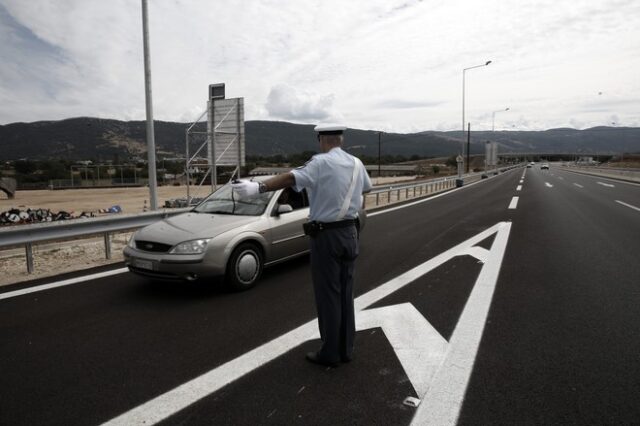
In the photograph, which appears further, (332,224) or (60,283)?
(60,283)

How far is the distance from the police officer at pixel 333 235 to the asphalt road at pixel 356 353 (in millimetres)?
278

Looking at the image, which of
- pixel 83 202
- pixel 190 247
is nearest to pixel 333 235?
pixel 190 247

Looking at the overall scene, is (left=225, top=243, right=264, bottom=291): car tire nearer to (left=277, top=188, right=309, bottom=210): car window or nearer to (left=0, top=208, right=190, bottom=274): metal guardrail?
(left=277, top=188, right=309, bottom=210): car window

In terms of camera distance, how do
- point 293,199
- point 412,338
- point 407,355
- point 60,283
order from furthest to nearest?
point 293,199, point 60,283, point 412,338, point 407,355

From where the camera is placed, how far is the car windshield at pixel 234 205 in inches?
241

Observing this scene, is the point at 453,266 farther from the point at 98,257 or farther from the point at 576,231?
the point at 98,257

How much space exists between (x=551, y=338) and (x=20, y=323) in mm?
5199

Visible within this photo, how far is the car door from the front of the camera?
20.0ft

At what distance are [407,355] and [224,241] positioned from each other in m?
2.67

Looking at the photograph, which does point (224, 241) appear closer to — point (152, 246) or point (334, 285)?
point (152, 246)

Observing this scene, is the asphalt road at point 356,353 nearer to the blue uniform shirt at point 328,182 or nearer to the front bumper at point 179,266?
the front bumper at point 179,266

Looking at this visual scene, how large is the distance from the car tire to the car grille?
776mm

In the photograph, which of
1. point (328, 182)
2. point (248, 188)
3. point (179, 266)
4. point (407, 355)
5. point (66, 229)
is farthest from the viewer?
point (66, 229)

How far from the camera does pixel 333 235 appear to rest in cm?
339
